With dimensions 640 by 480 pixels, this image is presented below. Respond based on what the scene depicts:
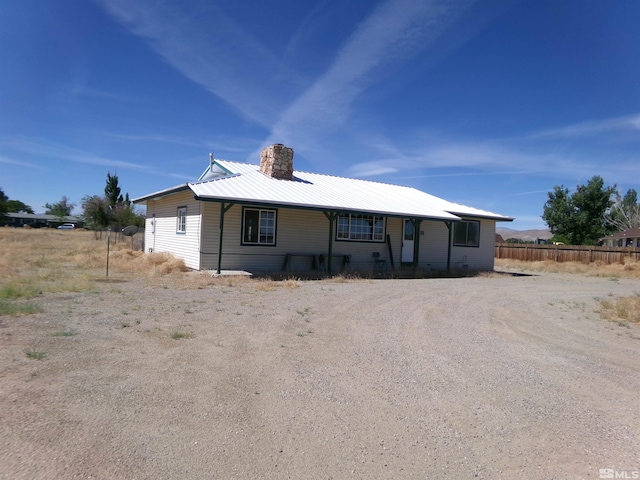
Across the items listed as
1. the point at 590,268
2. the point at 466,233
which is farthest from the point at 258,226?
Result: the point at 590,268

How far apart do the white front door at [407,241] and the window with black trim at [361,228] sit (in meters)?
1.23

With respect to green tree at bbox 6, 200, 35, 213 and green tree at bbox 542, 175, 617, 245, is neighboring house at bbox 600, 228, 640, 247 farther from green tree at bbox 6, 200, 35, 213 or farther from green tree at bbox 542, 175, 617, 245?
green tree at bbox 6, 200, 35, 213

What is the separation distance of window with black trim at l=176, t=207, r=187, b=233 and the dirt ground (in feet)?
29.3

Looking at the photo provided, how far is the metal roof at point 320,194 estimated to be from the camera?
50.1ft

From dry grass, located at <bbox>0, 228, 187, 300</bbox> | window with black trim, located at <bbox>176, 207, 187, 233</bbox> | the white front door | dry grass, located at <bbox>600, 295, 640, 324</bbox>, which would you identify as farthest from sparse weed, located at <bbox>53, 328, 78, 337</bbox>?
the white front door

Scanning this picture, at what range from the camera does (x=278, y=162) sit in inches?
755

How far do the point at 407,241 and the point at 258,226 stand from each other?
7.19m

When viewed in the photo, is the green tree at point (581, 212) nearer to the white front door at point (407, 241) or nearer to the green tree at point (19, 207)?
the white front door at point (407, 241)

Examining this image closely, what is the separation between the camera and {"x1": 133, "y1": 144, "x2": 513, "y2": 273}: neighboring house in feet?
51.2

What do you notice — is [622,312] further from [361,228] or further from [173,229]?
[173,229]

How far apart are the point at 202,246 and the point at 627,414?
13.0 m

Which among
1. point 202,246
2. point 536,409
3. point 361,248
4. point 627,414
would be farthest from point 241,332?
point 361,248

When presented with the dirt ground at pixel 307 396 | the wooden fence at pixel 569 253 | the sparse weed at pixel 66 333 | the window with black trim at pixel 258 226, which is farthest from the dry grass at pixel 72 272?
the wooden fence at pixel 569 253

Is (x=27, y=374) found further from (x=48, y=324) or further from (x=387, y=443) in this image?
(x=387, y=443)
